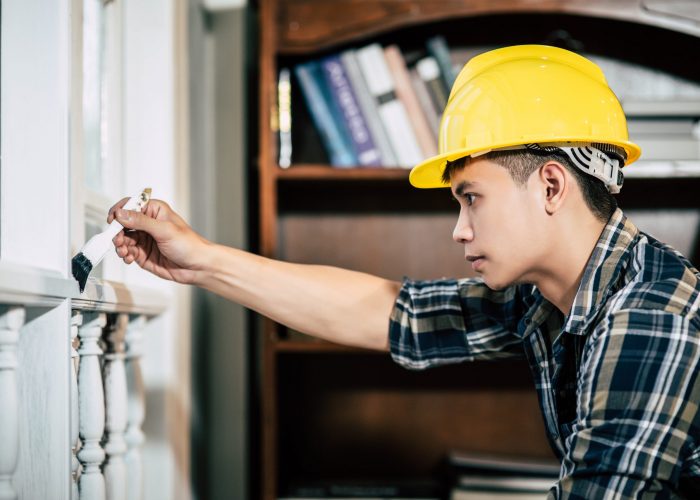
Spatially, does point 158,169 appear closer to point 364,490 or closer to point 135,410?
point 135,410

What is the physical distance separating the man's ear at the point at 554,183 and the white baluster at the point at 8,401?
76 cm

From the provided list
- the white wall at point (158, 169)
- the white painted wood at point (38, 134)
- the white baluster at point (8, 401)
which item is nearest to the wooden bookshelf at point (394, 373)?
the white wall at point (158, 169)

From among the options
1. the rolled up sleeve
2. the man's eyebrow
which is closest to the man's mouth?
the man's eyebrow

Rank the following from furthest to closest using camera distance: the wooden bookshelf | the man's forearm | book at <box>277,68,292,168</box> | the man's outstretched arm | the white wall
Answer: the wooden bookshelf
book at <box>277,68,292,168</box>
the white wall
the man's forearm
the man's outstretched arm

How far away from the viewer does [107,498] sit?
1402 millimetres

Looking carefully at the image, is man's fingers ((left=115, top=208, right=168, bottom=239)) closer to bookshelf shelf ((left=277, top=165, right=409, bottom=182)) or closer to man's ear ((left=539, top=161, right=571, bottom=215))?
man's ear ((left=539, top=161, right=571, bottom=215))

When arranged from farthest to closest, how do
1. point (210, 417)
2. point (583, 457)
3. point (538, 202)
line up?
point (210, 417), point (538, 202), point (583, 457)

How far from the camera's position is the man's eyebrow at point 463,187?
127 cm

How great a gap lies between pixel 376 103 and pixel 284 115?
262mm

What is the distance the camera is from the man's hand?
1262 millimetres

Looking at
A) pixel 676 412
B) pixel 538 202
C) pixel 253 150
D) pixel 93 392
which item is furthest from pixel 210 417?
pixel 676 412

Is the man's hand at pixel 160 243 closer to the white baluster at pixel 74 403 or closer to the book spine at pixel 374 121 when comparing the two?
the white baluster at pixel 74 403

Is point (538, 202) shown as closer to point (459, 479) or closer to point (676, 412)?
point (676, 412)

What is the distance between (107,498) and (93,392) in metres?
0.24
